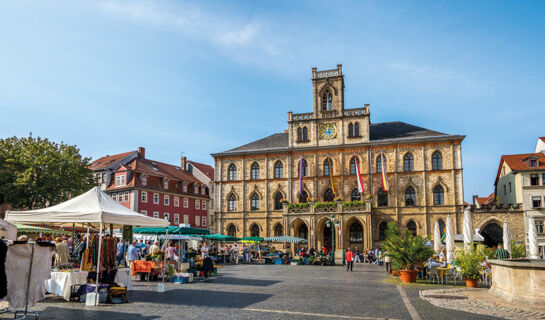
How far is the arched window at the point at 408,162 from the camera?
43.6 meters

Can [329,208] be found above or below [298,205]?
below

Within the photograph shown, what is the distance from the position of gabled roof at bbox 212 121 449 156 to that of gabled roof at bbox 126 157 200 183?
11392mm

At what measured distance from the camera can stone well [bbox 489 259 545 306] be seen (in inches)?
440

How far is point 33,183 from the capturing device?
34438mm

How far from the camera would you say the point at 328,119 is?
46281 mm

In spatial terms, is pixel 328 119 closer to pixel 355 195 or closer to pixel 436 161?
pixel 355 195

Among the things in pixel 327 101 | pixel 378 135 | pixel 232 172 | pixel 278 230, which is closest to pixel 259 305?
pixel 278 230

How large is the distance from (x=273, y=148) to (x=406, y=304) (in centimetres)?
3590

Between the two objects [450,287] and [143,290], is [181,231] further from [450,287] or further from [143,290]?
[450,287]

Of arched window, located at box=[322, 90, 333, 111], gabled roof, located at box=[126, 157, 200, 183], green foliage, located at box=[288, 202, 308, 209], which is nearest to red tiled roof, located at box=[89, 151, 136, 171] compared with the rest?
gabled roof, located at box=[126, 157, 200, 183]

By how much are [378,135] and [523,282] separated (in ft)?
117

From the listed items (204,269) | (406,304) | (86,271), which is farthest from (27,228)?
(406,304)

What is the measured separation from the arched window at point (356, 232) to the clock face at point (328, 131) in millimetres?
9334

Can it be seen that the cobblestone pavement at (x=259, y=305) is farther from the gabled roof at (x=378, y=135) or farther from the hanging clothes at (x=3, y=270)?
the gabled roof at (x=378, y=135)
